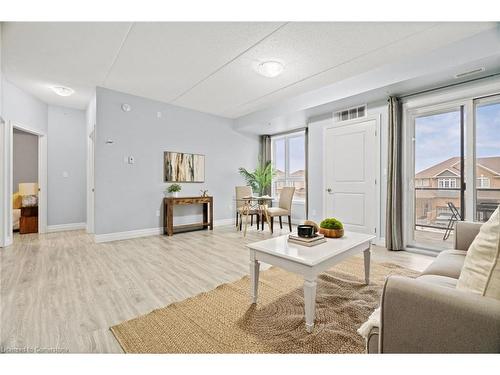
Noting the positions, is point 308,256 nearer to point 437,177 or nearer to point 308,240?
point 308,240

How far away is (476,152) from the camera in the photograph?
303 cm

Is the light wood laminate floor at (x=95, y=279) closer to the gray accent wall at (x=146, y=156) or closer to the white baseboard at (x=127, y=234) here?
the white baseboard at (x=127, y=234)

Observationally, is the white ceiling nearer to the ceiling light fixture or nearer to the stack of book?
the ceiling light fixture

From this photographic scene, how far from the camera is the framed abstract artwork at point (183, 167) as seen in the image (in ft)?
15.7

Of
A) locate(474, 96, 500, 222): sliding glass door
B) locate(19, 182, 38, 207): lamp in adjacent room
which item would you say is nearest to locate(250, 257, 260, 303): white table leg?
locate(474, 96, 500, 222): sliding glass door

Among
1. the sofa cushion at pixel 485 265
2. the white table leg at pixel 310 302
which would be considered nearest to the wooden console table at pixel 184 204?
the white table leg at pixel 310 302

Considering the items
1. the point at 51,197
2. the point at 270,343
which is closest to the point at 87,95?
the point at 51,197

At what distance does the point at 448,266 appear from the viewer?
1.54 meters

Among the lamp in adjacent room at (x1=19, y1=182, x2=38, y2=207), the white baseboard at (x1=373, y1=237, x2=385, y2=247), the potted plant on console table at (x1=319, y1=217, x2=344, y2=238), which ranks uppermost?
the lamp in adjacent room at (x1=19, y1=182, x2=38, y2=207)

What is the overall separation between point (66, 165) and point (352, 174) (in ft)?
18.6

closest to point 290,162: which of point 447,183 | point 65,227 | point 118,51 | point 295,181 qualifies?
point 295,181

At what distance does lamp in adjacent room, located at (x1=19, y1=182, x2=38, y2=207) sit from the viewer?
15.0 feet

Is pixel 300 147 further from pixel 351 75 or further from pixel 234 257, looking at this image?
pixel 234 257

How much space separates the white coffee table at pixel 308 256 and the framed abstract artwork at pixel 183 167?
3393 millimetres
